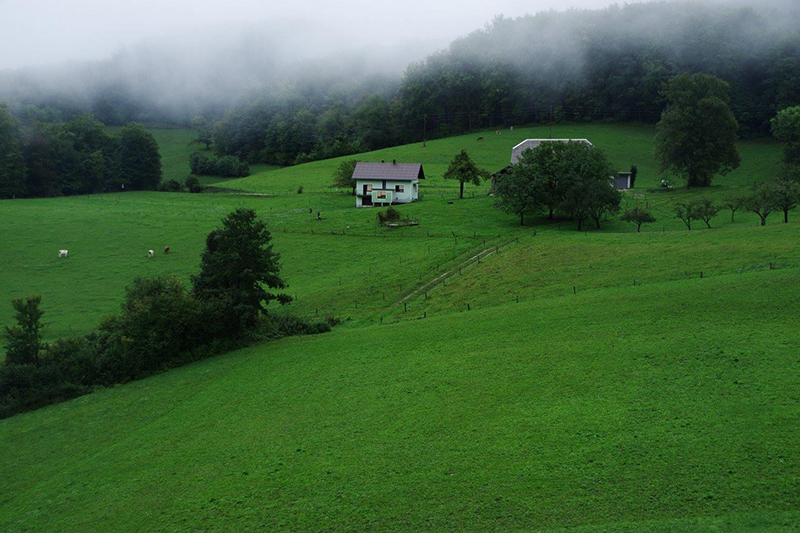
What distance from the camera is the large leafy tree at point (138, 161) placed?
114375 mm

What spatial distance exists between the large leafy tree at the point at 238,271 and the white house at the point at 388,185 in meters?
44.3

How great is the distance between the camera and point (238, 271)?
41594 millimetres

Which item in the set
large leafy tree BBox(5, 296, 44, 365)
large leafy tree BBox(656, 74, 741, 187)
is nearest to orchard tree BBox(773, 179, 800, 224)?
large leafy tree BBox(656, 74, 741, 187)

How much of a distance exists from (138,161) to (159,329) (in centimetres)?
8695

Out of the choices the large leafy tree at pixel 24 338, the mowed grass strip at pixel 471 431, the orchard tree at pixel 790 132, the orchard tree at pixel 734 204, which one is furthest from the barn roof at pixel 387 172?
the large leafy tree at pixel 24 338

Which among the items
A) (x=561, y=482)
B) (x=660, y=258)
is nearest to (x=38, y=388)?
(x=561, y=482)

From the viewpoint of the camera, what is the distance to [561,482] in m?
19.1

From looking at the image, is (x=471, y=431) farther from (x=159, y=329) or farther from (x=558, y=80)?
(x=558, y=80)

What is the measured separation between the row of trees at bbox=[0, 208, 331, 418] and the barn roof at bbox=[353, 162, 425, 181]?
145 ft

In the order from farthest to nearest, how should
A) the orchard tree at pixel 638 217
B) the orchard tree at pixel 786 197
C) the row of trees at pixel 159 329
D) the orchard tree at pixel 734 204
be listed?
the orchard tree at pixel 638 217
the orchard tree at pixel 734 204
the orchard tree at pixel 786 197
the row of trees at pixel 159 329

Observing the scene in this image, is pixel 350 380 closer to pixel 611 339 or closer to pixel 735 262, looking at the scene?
pixel 611 339

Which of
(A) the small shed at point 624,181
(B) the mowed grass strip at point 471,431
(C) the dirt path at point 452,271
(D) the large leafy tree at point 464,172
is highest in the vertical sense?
(D) the large leafy tree at point 464,172

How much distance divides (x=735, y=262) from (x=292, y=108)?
168 metres

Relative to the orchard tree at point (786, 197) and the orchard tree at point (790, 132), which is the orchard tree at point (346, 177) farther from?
the orchard tree at point (790, 132)
